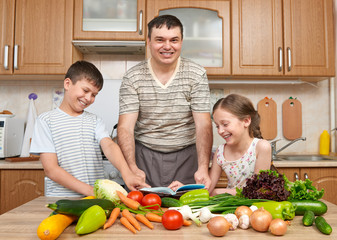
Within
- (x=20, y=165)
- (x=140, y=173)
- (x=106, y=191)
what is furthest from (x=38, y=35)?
(x=106, y=191)

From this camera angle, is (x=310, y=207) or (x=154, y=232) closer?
(x=154, y=232)

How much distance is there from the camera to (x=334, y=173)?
2.22m

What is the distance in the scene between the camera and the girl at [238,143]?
147 centimetres

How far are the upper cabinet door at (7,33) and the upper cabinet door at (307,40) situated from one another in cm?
217

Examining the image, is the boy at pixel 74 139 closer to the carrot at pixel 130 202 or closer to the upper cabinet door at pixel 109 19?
the carrot at pixel 130 202

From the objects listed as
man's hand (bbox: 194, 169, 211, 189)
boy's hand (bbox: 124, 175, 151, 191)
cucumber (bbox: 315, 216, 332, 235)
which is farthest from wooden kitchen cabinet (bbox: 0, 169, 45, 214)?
cucumber (bbox: 315, 216, 332, 235)

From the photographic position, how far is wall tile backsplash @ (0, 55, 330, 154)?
2734 mm

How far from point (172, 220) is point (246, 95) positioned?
216 centimetres

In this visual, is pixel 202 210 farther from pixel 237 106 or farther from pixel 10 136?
pixel 10 136

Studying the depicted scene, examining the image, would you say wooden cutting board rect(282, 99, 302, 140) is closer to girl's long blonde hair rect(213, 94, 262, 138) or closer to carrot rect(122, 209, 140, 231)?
girl's long blonde hair rect(213, 94, 262, 138)

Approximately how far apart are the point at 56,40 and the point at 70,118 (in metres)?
1.19

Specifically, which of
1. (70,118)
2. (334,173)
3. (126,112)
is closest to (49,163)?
(70,118)

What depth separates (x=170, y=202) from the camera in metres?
0.99

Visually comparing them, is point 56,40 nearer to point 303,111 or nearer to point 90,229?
point 90,229
